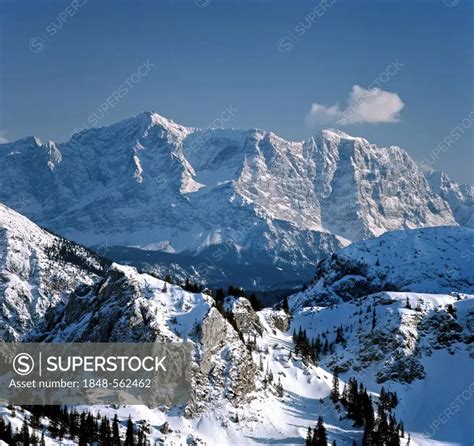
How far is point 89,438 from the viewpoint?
19825 cm

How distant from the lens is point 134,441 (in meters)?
200

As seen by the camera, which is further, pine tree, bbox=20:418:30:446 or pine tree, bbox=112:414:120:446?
pine tree, bbox=112:414:120:446

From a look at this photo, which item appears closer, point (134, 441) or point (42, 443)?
point (42, 443)

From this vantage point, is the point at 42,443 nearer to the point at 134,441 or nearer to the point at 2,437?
the point at 2,437

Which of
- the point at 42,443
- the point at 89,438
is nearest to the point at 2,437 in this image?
the point at 42,443

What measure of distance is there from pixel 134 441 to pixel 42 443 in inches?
995

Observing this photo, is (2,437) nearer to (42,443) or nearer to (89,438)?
(42,443)

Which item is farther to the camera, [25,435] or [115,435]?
[115,435]

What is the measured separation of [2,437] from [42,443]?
10.2m

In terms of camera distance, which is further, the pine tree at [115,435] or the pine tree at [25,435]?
the pine tree at [115,435]

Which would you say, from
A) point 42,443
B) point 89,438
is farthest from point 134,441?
point 42,443

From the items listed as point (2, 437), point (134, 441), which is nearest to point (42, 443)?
point (2, 437)

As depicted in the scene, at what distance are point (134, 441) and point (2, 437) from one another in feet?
113

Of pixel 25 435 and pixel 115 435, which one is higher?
pixel 25 435
